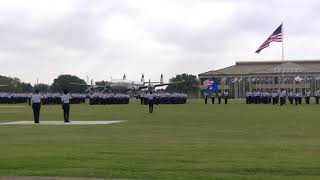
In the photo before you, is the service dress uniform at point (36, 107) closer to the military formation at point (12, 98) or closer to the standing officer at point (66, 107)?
the standing officer at point (66, 107)

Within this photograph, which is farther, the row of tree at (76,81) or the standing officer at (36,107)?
the row of tree at (76,81)

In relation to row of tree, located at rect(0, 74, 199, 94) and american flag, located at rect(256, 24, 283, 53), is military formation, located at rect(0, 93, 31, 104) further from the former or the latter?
row of tree, located at rect(0, 74, 199, 94)

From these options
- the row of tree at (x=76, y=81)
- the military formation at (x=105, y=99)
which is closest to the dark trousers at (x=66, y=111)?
the military formation at (x=105, y=99)

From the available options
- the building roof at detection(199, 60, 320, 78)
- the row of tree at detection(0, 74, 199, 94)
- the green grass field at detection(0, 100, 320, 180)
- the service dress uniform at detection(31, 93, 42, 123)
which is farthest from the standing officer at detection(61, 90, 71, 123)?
the row of tree at detection(0, 74, 199, 94)

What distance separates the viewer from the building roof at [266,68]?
157087 millimetres

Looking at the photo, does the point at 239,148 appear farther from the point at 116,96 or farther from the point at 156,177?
the point at 116,96

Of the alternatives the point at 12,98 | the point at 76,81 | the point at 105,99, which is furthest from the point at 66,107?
the point at 76,81

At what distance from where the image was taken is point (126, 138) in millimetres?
18328

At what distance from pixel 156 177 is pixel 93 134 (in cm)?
995

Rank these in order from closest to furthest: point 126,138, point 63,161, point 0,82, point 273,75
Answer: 1. point 63,161
2. point 126,138
3. point 273,75
4. point 0,82

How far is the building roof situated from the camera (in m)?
157

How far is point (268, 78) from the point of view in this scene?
15412 centimetres

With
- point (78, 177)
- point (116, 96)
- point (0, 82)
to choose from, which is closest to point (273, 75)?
point (0, 82)

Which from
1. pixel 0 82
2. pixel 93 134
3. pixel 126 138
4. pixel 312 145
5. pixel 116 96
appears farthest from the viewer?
pixel 0 82
